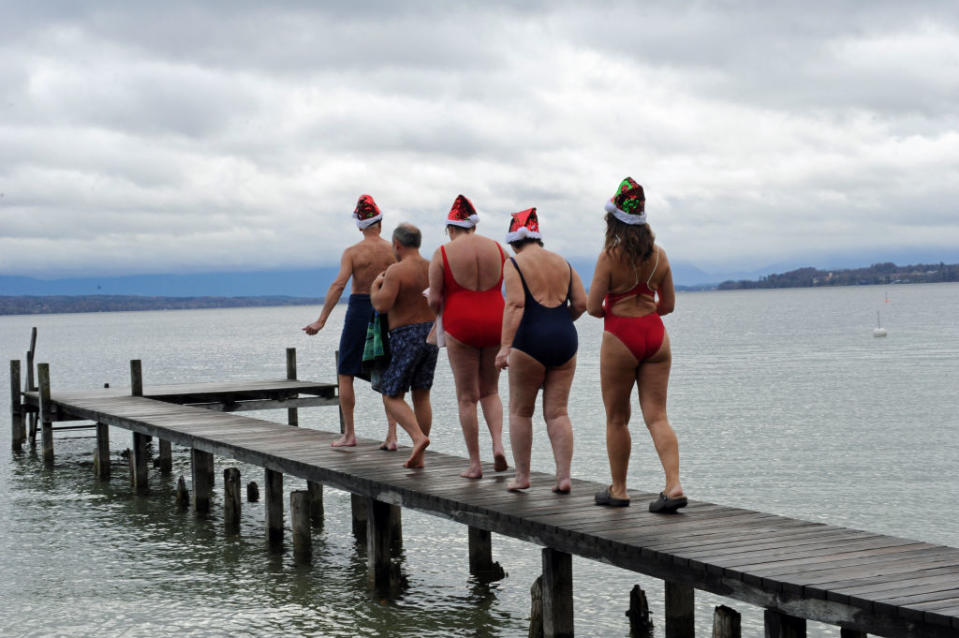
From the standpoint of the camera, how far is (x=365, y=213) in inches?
418

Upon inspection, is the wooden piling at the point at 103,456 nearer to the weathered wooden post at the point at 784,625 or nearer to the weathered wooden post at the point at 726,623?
the weathered wooden post at the point at 726,623

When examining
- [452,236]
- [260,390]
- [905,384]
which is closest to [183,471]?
[260,390]

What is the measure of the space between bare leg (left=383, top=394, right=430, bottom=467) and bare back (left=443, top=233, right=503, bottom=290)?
1608mm

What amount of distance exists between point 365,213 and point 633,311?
4.08m

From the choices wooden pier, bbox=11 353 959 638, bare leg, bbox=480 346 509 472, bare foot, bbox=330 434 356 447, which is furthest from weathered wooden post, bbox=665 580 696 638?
bare foot, bbox=330 434 356 447

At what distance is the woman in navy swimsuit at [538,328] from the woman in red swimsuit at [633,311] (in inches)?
19.7

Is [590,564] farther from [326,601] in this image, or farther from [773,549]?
[773,549]

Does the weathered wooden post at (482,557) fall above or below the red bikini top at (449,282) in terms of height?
below

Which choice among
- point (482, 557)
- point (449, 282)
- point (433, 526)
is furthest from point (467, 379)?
point (433, 526)

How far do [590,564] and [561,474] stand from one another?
362cm

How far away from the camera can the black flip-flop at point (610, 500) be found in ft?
26.0

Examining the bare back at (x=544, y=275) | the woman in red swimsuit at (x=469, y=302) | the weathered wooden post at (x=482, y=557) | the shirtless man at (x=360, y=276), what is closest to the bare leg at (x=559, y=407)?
the bare back at (x=544, y=275)

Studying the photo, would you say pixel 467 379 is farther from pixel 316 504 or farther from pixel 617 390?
pixel 316 504

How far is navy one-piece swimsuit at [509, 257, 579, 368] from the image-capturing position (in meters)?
7.79
